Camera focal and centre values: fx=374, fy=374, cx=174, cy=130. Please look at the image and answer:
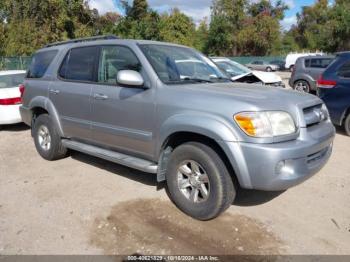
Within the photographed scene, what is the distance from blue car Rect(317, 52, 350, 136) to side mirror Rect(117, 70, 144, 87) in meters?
4.92

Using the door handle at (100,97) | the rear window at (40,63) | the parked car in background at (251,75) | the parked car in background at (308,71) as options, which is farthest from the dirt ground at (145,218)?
the parked car in background at (308,71)

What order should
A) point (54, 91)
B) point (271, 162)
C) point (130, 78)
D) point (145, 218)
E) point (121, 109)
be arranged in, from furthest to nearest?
point (54, 91) < point (121, 109) < point (130, 78) < point (145, 218) < point (271, 162)

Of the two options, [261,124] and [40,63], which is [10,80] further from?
[261,124]

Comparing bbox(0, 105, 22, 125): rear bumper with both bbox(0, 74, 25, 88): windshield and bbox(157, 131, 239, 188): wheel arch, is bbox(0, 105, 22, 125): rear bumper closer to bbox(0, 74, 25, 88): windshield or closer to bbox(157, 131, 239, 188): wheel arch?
bbox(0, 74, 25, 88): windshield

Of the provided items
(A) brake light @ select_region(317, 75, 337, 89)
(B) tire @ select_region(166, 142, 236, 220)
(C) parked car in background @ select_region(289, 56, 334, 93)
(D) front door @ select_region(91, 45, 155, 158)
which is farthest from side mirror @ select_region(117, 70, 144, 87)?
(C) parked car in background @ select_region(289, 56, 334, 93)

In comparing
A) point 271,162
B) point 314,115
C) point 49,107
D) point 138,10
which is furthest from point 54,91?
point 138,10

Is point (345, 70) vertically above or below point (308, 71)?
above

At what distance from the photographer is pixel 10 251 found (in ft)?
11.7

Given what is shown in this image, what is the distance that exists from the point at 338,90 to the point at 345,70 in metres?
0.48

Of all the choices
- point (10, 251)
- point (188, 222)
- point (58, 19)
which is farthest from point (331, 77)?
point (58, 19)

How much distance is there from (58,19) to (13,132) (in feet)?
49.9

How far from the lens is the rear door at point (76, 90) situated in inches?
205

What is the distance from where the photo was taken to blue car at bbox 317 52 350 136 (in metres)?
7.52

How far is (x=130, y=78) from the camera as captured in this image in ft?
14.1
